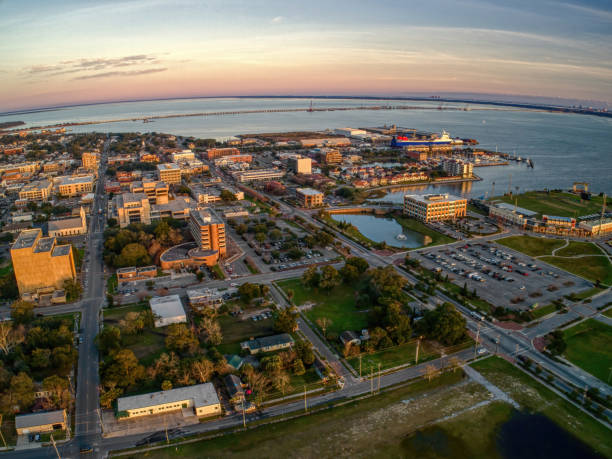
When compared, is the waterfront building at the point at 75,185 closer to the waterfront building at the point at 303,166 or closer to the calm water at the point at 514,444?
the waterfront building at the point at 303,166

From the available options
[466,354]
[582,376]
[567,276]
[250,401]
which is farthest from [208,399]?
[567,276]

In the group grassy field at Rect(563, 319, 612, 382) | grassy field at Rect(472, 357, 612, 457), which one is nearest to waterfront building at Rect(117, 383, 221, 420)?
grassy field at Rect(472, 357, 612, 457)

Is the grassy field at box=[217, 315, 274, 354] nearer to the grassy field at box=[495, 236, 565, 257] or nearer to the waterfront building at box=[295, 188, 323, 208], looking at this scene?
the grassy field at box=[495, 236, 565, 257]

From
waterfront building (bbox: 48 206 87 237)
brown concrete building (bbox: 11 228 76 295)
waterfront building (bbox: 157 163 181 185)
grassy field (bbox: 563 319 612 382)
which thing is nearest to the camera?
grassy field (bbox: 563 319 612 382)

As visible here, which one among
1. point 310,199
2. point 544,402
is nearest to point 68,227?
point 310,199

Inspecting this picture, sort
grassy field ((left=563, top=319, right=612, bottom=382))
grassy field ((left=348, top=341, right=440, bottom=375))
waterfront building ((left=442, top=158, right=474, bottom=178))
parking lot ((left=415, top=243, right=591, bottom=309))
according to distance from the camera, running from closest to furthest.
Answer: grassy field ((left=563, top=319, right=612, bottom=382)), grassy field ((left=348, top=341, right=440, bottom=375)), parking lot ((left=415, top=243, right=591, bottom=309)), waterfront building ((left=442, top=158, right=474, bottom=178))

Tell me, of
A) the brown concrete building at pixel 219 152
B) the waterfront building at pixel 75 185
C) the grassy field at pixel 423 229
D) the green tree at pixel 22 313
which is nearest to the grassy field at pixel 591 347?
the grassy field at pixel 423 229
